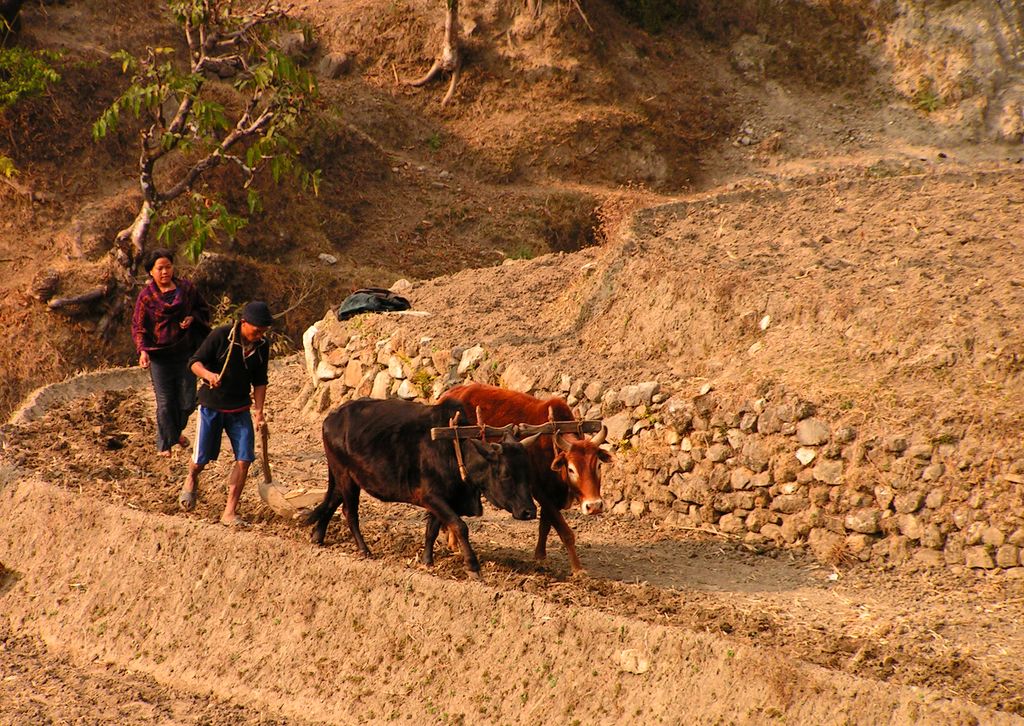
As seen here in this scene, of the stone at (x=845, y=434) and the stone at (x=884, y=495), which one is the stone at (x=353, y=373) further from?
the stone at (x=884, y=495)

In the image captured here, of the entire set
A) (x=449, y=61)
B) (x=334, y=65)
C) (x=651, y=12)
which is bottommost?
(x=334, y=65)

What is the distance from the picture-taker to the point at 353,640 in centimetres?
830

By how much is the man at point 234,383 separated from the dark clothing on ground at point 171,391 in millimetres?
1321

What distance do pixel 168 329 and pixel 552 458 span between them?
3.98m

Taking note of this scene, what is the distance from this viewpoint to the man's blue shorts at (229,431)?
9.50 meters

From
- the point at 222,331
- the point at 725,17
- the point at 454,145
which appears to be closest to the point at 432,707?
the point at 222,331

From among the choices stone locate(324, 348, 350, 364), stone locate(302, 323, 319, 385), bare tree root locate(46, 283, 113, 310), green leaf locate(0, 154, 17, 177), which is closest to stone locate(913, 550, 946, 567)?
stone locate(324, 348, 350, 364)

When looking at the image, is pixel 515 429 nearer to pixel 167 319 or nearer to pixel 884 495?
pixel 884 495

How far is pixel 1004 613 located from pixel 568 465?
3204 millimetres

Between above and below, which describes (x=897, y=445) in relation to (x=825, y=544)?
above

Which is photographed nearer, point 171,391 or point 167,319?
point 167,319

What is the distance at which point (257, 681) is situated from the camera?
8.34 meters

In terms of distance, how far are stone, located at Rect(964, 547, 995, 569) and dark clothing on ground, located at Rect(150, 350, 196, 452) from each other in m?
6.84

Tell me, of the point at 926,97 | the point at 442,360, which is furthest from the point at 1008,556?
the point at 926,97
